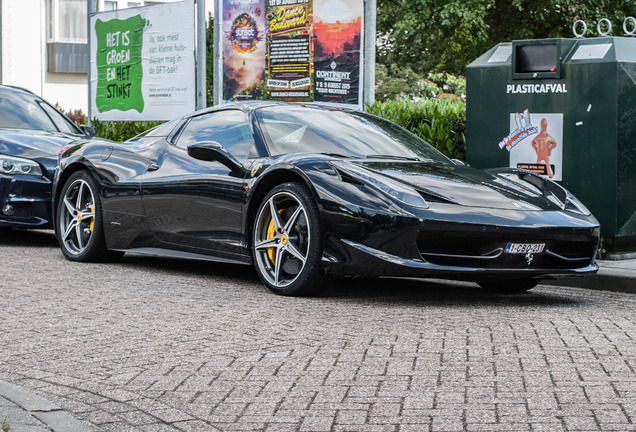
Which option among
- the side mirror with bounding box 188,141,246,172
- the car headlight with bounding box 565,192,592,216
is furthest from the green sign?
the car headlight with bounding box 565,192,592,216

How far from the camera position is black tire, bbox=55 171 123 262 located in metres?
8.14

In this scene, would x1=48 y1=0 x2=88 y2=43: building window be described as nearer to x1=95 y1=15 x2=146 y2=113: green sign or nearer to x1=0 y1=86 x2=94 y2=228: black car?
x1=95 y1=15 x2=146 y2=113: green sign

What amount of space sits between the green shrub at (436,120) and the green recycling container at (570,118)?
55 cm

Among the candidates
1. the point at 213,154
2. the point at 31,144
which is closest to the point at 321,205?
the point at 213,154

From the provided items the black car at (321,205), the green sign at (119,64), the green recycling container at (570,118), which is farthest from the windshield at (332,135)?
the green sign at (119,64)

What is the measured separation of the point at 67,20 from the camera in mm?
34375

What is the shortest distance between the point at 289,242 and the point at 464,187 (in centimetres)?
114

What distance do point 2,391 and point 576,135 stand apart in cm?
579

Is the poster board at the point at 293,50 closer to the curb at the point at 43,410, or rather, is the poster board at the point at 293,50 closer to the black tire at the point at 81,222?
the black tire at the point at 81,222

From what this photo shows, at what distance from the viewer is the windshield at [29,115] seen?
1085cm

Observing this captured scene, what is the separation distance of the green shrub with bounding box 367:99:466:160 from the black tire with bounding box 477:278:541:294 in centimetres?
Answer: 282

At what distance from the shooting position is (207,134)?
739 centimetres

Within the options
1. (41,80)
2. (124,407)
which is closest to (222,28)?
(124,407)

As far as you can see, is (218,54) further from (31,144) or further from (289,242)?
(289,242)
